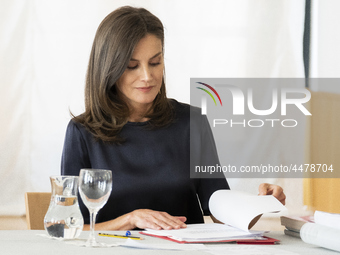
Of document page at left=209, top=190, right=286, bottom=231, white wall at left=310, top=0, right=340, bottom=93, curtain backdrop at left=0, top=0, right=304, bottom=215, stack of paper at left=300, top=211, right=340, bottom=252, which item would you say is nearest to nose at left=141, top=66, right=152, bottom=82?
document page at left=209, top=190, right=286, bottom=231

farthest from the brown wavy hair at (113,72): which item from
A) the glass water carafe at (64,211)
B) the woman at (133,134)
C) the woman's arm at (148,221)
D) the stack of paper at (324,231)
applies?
the stack of paper at (324,231)

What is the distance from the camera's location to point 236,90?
4320mm

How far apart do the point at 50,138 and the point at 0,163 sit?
1.38ft

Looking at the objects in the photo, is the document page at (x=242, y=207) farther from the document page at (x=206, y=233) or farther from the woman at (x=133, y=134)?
the woman at (x=133, y=134)

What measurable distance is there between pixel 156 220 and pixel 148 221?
0.08ft

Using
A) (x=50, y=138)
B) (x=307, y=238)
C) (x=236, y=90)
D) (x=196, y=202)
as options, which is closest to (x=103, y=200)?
(x=307, y=238)

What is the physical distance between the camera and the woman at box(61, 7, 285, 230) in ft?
5.68

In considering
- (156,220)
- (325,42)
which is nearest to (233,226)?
(156,220)

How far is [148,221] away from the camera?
136 centimetres

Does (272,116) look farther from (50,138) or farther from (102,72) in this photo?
(102,72)

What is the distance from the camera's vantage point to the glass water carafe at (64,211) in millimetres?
1158

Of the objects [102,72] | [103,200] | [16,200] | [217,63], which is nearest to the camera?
[103,200]

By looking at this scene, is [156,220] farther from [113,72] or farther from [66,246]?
[113,72]

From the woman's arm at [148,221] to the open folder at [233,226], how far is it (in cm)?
3
